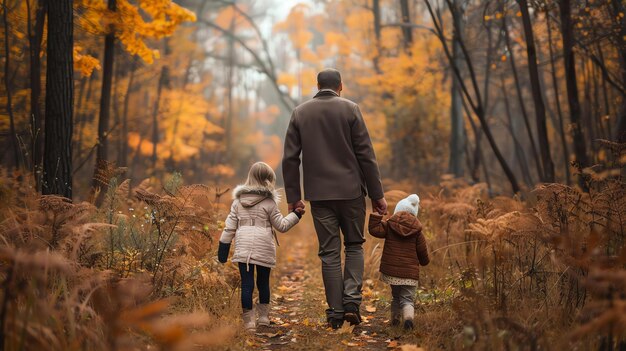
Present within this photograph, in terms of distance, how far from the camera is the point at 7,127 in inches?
389

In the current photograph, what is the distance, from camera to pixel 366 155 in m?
5.10

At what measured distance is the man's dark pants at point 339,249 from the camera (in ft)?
16.5

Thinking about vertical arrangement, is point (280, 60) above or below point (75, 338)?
above

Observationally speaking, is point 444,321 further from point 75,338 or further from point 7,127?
point 7,127

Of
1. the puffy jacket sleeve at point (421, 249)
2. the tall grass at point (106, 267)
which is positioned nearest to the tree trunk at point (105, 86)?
the tall grass at point (106, 267)

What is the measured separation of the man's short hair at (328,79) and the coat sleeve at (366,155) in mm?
357

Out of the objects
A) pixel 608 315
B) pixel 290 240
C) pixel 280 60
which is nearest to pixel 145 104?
pixel 290 240

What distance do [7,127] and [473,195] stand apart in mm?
8573

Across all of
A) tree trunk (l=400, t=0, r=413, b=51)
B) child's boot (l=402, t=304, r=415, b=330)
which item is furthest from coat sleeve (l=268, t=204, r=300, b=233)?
tree trunk (l=400, t=0, r=413, b=51)

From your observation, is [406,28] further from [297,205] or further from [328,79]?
[297,205]

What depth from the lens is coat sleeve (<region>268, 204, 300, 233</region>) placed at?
498cm

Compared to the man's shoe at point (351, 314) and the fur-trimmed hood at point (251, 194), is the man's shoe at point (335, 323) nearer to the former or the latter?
the man's shoe at point (351, 314)

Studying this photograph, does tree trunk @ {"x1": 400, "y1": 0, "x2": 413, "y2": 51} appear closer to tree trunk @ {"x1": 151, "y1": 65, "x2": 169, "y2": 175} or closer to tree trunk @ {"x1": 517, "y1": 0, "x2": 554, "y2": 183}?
tree trunk @ {"x1": 151, "y1": 65, "x2": 169, "y2": 175}

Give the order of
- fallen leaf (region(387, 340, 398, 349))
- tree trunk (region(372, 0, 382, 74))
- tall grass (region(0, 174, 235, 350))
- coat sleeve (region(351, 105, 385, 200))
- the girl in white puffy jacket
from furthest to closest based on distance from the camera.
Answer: tree trunk (region(372, 0, 382, 74))
coat sleeve (region(351, 105, 385, 200))
the girl in white puffy jacket
fallen leaf (region(387, 340, 398, 349))
tall grass (region(0, 174, 235, 350))
